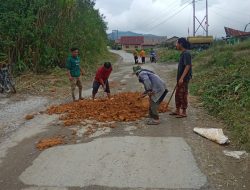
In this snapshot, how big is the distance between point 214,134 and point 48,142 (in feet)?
10.2

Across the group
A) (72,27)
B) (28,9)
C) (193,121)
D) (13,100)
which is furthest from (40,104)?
(72,27)

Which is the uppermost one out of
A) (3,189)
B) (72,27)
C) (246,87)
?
(72,27)

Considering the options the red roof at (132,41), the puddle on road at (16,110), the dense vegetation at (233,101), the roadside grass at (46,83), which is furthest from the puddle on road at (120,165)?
the red roof at (132,41)

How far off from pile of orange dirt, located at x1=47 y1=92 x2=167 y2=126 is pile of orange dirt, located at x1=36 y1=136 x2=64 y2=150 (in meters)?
1.21

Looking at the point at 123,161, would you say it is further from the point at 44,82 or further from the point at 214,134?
the point at 44,82

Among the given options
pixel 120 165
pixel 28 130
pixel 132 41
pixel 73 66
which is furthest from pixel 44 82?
pixel 132 41

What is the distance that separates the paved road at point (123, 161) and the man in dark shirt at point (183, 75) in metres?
0.61

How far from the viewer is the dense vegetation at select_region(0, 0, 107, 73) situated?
1883 centimetres

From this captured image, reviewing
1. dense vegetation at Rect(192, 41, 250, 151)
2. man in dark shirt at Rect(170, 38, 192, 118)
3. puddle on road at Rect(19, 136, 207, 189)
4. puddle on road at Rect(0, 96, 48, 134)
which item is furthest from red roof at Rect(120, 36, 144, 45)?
puddle on road at Rect(19, 136, 207, 189)

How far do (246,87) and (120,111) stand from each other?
3468 millimetres

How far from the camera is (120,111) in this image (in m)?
10.0

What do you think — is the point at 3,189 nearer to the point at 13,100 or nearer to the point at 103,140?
the point at 103,140

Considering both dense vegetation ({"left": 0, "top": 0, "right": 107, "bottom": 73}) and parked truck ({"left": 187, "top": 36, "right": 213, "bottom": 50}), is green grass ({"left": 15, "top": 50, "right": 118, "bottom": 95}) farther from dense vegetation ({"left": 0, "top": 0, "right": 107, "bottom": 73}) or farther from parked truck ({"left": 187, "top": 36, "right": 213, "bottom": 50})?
parked truck ({"left": 187, "top": 36, "right": 213, "bottom": 50})

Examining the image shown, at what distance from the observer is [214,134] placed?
786cm
